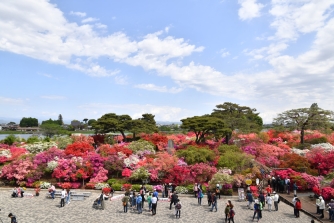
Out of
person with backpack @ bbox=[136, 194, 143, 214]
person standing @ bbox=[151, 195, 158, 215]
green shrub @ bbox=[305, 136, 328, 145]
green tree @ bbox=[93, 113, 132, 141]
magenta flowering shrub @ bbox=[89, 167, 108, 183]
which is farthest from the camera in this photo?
green tree @ bbox=[93, 113, 132, 141]

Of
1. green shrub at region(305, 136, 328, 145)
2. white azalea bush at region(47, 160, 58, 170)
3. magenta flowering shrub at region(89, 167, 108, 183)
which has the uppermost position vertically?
green shrub at region(305, 136, 328, 145)

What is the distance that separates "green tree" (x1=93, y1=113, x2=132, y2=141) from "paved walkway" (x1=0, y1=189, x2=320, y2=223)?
19627mm

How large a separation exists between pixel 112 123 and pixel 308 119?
2821 cm

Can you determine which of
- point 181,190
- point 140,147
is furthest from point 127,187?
point 140,147

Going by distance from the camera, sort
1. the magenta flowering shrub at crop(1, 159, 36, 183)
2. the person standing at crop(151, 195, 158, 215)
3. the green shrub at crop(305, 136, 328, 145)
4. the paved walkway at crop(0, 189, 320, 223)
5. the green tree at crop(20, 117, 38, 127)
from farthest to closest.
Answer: the green tree at crop(20, 117, 38, 127) → the green shrub at crop(305, 136, 328, 145) → the magenta flowering shrub at crop(1, 159, 36, 183) → the person standing at crop(151, 195, 158, 215) → the paved walkway at crop(0, 189, 320, 223)

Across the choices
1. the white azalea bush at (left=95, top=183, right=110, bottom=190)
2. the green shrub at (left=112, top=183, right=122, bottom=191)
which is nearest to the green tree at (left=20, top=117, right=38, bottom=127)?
the white azalea bush at (left=95, top=183, right=110, bottom=190)

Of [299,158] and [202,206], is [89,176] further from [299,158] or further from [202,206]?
[299,158]

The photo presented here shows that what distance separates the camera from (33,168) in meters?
24.3

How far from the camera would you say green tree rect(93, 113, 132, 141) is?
3791cm

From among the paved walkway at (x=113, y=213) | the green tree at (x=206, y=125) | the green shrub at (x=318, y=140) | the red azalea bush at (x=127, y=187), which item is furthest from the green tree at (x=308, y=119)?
the red azalea bush at (x=127, y=187)

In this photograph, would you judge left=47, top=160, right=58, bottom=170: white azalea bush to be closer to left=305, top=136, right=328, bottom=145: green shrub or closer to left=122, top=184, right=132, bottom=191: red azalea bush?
left=122, top=184, right=132, bottom=191: red azalea bush

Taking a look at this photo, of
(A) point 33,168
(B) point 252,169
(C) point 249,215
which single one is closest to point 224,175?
(B) point 252,169

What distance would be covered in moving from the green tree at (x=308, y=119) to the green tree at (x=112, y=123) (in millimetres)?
24518

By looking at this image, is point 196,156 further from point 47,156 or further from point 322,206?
point 47,156
